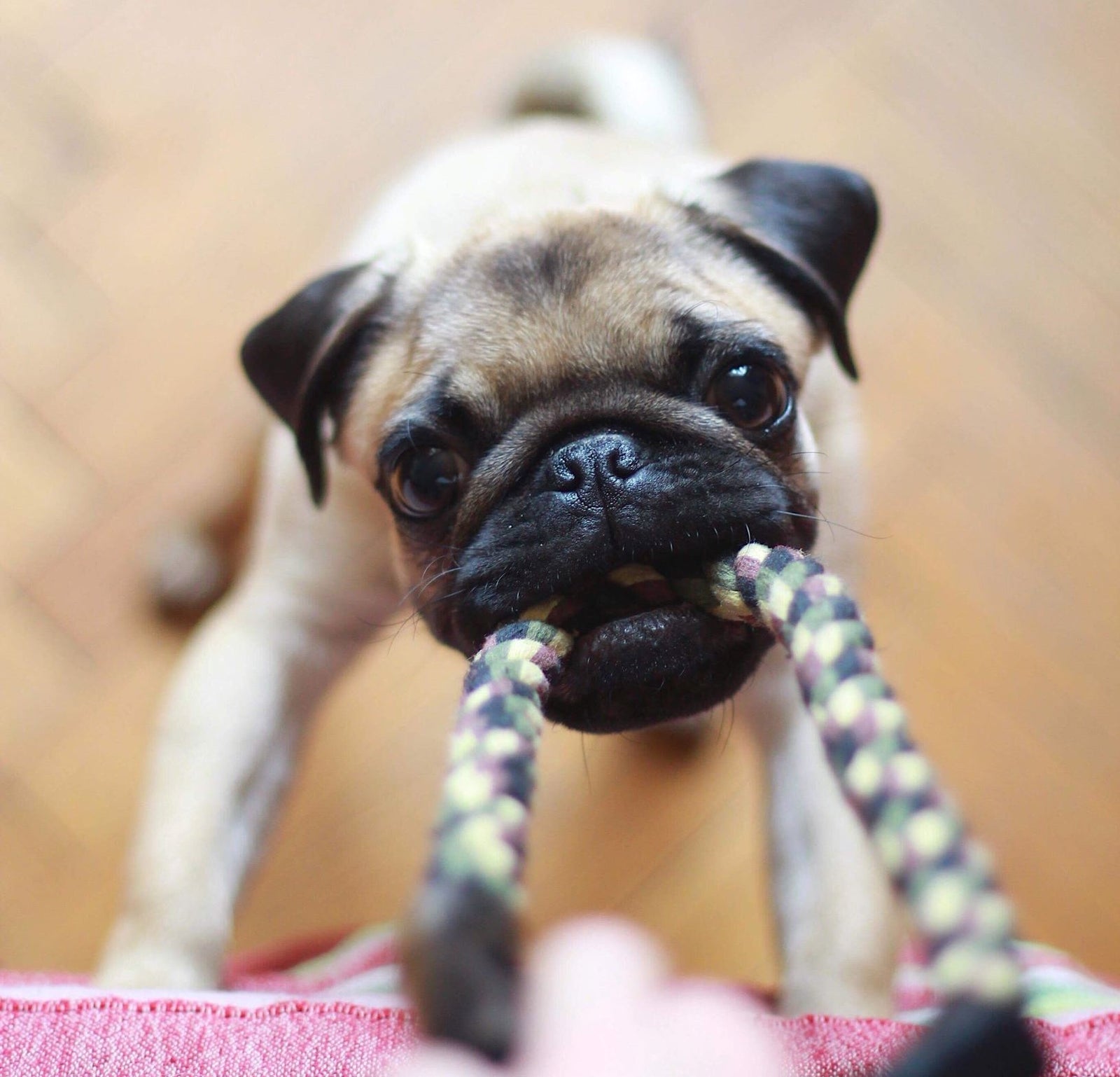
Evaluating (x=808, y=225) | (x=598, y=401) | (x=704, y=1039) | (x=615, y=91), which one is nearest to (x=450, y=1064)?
(x=704, y=1039)

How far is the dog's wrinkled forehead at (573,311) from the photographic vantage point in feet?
5.13

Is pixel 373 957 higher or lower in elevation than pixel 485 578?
lower

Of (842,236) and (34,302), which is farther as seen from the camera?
(34,302)

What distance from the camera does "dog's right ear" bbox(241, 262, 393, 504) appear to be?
185 centimetres

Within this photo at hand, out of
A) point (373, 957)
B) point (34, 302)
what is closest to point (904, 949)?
point (373, 957)

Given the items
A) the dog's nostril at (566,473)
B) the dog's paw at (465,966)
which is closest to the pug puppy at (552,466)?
the dog's nostril at (566,473)

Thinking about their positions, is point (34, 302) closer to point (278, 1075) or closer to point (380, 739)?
point (380, 739)

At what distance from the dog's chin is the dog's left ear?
2.32 feet

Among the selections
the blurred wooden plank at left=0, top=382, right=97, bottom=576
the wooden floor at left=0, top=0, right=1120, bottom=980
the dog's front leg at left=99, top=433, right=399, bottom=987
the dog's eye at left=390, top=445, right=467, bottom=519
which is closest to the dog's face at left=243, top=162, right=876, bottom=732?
the dog's eye at left=390, top=445, right=467, bottom=519

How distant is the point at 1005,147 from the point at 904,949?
267cm

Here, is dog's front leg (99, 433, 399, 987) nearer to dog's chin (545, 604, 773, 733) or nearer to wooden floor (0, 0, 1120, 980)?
wooden floor (0, 0, 1120, 980)

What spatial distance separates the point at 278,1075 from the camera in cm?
113

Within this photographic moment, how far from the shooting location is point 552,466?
1.45m

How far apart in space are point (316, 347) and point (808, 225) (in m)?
0.87
